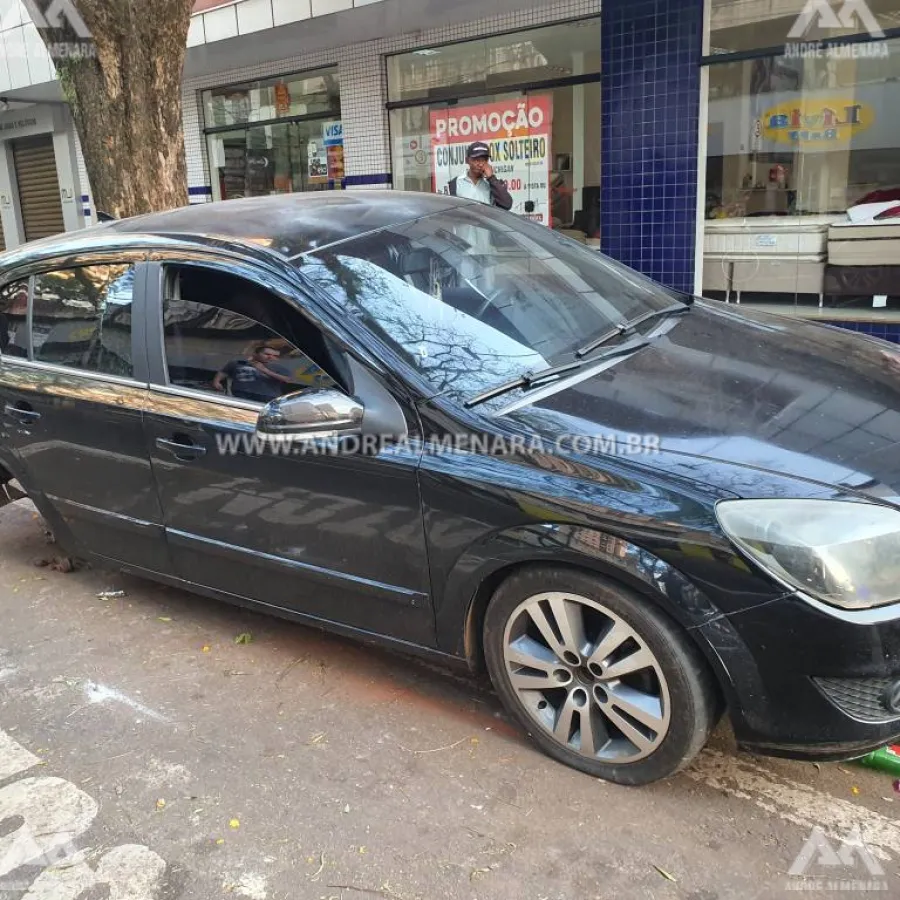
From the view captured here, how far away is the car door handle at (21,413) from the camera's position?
3.68 m

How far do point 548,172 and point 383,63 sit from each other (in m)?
2.52

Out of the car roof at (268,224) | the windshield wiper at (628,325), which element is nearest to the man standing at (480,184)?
the car roof at (268,224)

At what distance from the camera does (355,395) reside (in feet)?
8.91

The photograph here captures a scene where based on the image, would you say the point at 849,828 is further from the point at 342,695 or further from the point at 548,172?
the point at 548,172

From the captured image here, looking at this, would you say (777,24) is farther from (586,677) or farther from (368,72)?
(586,677)

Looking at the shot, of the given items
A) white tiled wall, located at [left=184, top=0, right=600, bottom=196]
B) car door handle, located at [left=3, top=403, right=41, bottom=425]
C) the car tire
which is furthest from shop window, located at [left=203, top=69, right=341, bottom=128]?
the car tire

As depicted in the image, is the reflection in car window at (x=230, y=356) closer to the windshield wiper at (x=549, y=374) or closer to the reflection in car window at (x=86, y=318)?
the reflection in car window at (x=86, y=318)

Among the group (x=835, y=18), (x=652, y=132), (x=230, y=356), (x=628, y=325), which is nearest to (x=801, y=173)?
(x=835, y=18)

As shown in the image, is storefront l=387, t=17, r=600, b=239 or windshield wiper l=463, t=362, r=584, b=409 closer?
windshield wiper l=463, t=362, r=584, b=409

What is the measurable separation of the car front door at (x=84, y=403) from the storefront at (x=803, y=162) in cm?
568

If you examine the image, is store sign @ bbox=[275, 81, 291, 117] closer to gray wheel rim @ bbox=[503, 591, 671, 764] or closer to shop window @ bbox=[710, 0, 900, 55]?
shop window @ bbox=[710, 0, 900, 55]

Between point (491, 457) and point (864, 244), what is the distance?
5.77m

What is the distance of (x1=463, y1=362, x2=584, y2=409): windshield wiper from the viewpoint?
2.64m

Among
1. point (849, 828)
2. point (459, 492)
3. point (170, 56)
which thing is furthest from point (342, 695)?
point (170, 56)
